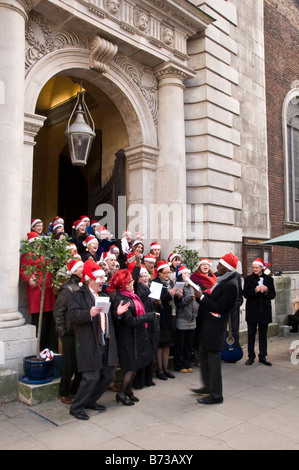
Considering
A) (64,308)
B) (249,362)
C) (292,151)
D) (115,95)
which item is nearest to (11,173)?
(64,308)

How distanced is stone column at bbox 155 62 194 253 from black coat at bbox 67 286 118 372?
4382 mm

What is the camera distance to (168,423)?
4.87m

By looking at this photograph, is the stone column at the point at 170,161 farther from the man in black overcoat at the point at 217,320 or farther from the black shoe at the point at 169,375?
the man in black overcoat at the point at 217,320

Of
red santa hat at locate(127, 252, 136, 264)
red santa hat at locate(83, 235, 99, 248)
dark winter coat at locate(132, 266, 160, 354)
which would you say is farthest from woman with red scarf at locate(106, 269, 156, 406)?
red santa hat at locate(127, 252, 136, 264)

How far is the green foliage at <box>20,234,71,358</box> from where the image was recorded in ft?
18.9

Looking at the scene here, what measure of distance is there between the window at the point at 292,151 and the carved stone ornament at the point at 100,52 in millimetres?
7588

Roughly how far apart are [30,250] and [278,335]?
7.84 meters

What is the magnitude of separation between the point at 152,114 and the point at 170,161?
1185mm

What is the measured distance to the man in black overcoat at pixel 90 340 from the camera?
491cm

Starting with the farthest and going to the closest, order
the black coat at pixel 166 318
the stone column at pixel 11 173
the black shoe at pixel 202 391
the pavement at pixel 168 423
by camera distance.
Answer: the black coat at pixel 166 318, the stone column at pixel 11 173, the black shoe at pixel 202 391, the pavement at pixel 168 423

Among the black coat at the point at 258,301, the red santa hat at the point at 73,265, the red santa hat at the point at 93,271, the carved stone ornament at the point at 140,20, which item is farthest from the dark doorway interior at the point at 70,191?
the red santa hat at the point at 93,271

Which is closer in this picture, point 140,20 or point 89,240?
point 89,240

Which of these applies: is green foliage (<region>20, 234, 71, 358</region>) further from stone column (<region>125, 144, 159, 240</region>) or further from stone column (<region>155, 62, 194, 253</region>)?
stone column (<region>155, 62, 194, 253</region>)

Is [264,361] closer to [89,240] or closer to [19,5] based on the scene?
[89,240]
